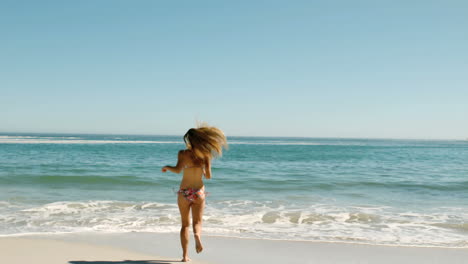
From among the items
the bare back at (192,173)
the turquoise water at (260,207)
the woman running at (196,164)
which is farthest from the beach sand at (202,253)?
the bare back at (192,173)

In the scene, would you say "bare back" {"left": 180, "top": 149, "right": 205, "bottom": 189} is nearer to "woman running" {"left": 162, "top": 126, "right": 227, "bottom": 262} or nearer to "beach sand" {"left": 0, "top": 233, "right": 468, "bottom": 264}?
"woman running" {"left": 162, "top": 126, "right": 227, "bottom": 262}

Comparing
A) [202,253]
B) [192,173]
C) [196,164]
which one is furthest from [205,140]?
[202,253]

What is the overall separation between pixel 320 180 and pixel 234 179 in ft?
12.0

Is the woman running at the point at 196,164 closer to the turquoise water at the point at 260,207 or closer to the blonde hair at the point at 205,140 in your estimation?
the blonde hair at the point at 205,140

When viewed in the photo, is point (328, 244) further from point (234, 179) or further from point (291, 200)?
point (234, 179)

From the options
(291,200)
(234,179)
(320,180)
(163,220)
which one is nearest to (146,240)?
(163,220)

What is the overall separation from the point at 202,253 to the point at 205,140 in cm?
203

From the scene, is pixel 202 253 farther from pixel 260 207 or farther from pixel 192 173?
pixel 260 207

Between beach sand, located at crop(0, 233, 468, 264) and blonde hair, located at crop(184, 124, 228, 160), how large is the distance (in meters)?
1.56

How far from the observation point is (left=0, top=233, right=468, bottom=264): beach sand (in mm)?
5195

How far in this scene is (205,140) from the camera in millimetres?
4527

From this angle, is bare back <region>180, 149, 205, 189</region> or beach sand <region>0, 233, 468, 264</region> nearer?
bare back <region>180, 149, 205, 189</region>

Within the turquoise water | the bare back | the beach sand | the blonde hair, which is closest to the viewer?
the blonde hair

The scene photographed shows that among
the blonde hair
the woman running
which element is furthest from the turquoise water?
the blonde hair
